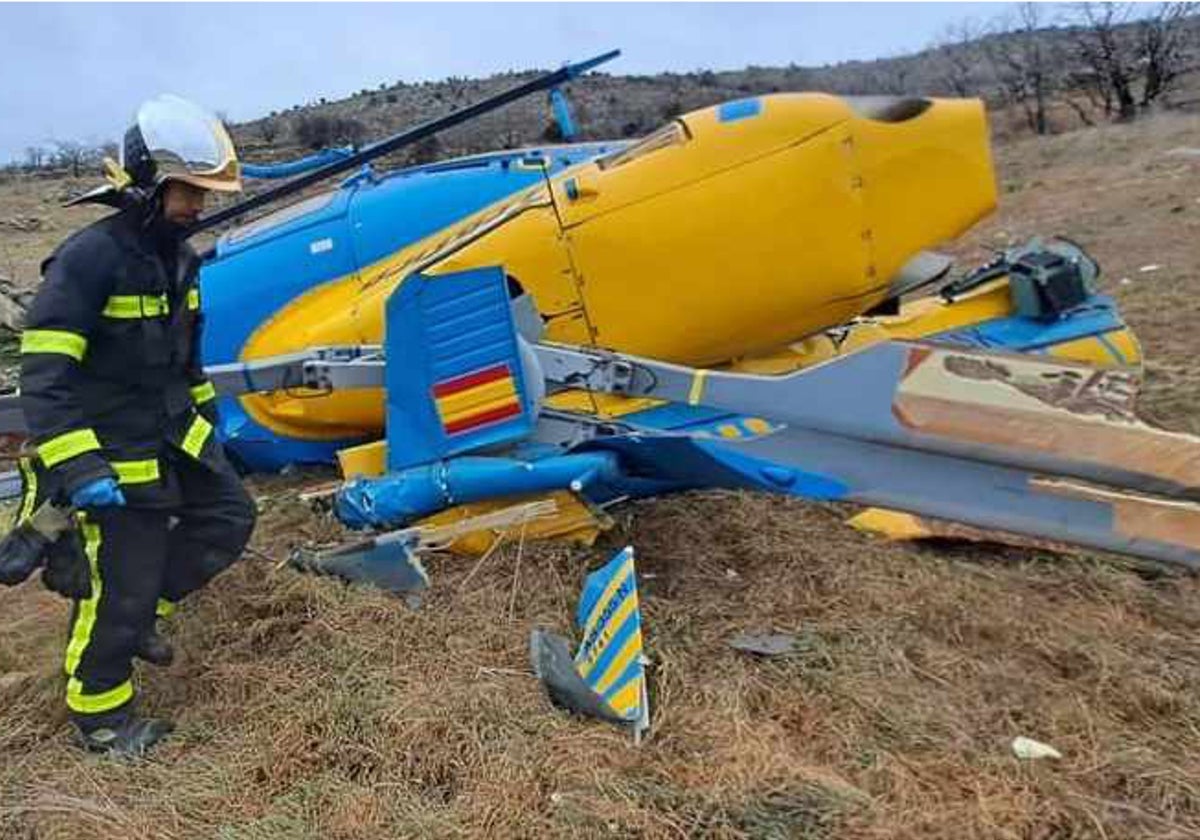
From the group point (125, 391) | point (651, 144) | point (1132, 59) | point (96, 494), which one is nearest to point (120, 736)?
point (96, 494)

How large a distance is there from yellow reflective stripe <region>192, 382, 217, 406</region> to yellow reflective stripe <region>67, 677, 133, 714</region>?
0.80 m

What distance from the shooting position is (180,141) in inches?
124

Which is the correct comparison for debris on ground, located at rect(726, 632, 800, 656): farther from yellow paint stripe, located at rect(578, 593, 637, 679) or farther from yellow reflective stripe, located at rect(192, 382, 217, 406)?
yellow reflective stripe, located at rect(192, 382, 217, 406)

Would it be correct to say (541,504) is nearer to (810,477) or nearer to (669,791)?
(810,477)

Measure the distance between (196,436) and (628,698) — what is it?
54.9 inches

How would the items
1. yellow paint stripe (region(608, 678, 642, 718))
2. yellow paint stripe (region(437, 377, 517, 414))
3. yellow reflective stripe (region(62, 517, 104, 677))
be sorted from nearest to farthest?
1. yellow paint stripe (region(608, 678, 642, 718))
2. yellow reflective stripe (region(62, 517, 104, 677))
3. yellow paint stripe (region(437, 377, 517, 414))

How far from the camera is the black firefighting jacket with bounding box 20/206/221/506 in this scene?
302 cm

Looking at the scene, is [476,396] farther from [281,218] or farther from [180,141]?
[281,218]

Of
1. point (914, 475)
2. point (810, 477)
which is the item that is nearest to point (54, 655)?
point (810, 477)

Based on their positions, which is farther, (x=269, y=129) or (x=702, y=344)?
(x=269, y=129)

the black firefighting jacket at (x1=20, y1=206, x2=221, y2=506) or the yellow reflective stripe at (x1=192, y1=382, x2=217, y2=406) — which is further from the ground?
the black firefighting jacket at (x1=20, y1=206, x2=221, y2=506)

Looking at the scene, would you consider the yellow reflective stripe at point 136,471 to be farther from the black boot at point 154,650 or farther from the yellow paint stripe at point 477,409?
the yellow paint stripe at point 477,409

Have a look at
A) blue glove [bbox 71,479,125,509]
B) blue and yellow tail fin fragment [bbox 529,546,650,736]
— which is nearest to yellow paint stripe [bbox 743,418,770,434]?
blue and yellow tail fin fragment [bbox 529,546,650,736]

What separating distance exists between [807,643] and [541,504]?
955 millimetres
